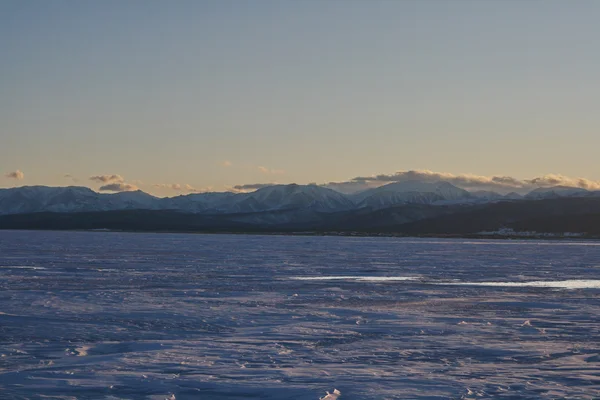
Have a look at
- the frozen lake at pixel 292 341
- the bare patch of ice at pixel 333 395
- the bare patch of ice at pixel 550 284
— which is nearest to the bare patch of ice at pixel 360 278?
the bare patch of ice at pixel 550 284

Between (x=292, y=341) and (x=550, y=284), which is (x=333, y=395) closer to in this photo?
(x=292, y=341)

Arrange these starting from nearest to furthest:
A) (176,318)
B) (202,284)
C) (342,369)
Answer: (342,369)
(176,318)
(202,284)

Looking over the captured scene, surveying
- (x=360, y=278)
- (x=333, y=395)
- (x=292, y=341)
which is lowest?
(x=333, y=395)

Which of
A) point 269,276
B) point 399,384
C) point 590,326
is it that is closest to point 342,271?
point 269,276

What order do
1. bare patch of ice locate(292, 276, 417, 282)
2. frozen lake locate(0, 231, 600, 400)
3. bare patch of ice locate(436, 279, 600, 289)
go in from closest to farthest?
frozen lake locate(0, 231, 600, 400) < bare patch of ice locate(436, 279, 600, 289) < bare patch of ice locate(292, 276, 417, 282)

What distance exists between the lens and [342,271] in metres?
48.7

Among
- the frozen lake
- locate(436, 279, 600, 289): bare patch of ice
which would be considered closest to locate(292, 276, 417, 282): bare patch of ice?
locate(436, 279, 600, 289): bare patch of ice

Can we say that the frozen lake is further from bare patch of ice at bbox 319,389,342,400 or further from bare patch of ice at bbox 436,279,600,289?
bare patch of ice at bbox 436,279,600,289

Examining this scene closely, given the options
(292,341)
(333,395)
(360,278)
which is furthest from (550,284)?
(333,395)

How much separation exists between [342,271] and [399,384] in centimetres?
3400

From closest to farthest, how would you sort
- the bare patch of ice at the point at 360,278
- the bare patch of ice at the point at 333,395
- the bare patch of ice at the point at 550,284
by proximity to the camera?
the bare patch of ice at the point at 333,395 < the bare patch of ice at the point at 550,284 < the bare patch of ice at the point at 360,278

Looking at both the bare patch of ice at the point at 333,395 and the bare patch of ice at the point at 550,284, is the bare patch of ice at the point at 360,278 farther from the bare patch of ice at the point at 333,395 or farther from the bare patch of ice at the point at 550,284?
the bare patch of ice at the point at 333,395

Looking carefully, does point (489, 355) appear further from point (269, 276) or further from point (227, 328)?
point (269, 276)

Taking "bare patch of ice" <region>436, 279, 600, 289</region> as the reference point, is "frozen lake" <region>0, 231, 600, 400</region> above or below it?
below
